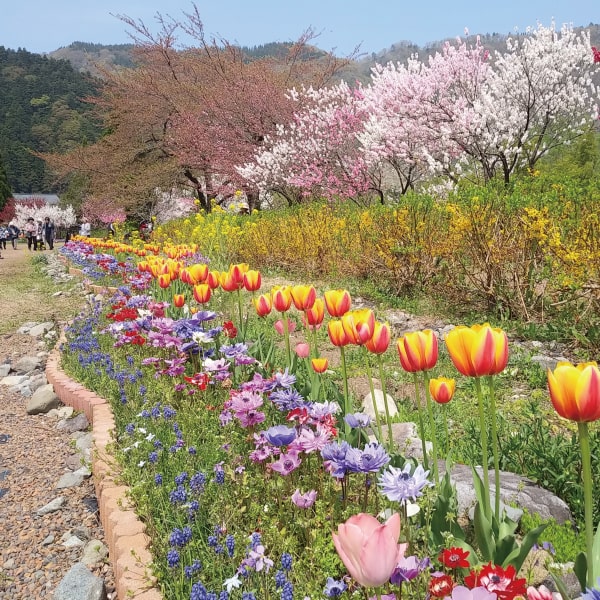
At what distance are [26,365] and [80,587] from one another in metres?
4.53

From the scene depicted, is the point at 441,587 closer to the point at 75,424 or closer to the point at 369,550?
the point at 369,550

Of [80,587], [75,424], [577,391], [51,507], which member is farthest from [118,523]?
[577,391]

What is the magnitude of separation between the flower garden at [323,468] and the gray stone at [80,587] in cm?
33

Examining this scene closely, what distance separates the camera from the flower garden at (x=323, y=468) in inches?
49.7

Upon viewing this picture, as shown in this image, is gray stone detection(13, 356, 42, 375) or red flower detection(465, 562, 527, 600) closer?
red flower detection(465, 562, 527, 600)

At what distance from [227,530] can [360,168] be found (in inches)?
504

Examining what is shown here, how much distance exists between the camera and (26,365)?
6.35 m

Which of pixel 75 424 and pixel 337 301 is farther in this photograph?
pixel 75 424

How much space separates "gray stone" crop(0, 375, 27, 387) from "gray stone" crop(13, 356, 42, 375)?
0.63 feet

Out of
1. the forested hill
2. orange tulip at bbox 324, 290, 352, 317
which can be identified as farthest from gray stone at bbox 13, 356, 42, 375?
the forested hill

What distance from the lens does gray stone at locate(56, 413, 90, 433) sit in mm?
4473

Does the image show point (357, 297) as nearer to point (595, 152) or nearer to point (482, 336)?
point (482, 336)

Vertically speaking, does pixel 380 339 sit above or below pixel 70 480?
above

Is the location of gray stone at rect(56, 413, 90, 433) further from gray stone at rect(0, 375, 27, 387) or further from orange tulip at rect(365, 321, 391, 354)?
orange tulip at rect(365, 321, 391, 354)
